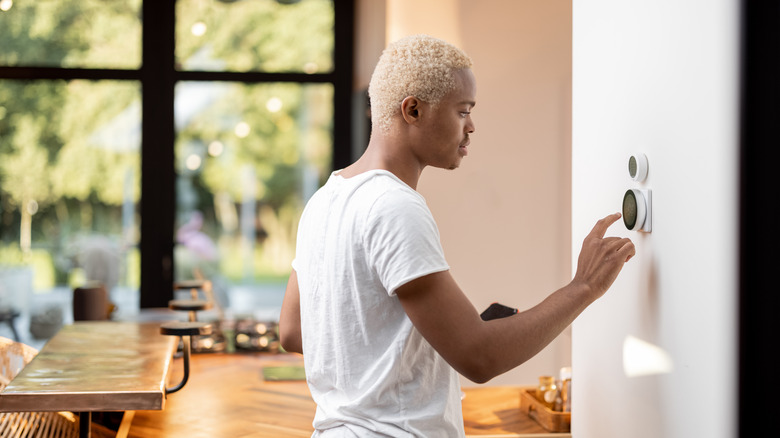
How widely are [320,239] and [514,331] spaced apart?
299 millimetres

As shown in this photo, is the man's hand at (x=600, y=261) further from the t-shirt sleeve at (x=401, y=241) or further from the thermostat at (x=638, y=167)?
the t-shirt sleeve at (x=401, y=241)

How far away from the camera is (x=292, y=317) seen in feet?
4.50

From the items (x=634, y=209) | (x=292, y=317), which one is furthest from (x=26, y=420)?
(x=634, y=209)

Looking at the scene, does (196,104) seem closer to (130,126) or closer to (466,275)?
(130,126)

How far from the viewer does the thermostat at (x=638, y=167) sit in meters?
1.21

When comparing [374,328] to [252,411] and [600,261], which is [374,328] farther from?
[252,411]

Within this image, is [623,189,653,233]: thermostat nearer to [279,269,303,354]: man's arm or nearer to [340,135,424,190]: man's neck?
[340,135,424,190]: man's neck

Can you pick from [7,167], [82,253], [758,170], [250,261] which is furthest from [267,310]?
[758,170]

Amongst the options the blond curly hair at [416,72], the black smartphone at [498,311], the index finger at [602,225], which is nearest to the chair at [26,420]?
the black smartphone at [498,311]

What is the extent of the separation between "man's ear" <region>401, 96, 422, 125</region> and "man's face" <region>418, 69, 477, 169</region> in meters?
0.01

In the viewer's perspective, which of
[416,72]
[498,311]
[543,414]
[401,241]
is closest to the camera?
[401,241]

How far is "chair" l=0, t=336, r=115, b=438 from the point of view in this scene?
2301mm

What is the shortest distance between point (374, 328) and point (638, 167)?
0.46 metres

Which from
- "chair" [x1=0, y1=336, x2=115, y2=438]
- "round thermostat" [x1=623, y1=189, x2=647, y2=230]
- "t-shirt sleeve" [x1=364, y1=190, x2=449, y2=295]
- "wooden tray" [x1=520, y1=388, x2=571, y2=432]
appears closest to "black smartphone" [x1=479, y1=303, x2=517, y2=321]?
"round thermostat" [x1=623, y1=189, x2=647, y2=230]
